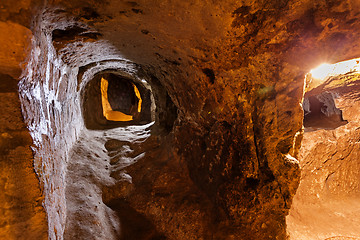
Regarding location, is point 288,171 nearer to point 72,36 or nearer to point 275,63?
point 275,63

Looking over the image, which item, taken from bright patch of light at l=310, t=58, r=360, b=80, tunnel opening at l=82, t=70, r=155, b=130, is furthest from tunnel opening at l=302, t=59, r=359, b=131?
tunnel opening at l=82, t=70, r=155, b=130

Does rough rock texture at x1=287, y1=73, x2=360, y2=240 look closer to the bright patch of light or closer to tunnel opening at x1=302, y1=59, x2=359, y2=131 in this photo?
tunnel opening at x1=302, y1=59, x2=359, y2=131

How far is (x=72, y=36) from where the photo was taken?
233cm

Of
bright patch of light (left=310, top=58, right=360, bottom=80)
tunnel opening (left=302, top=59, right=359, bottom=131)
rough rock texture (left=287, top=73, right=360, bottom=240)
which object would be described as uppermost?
bright patch of light (left=310, top=58, right=360, bottom=80)

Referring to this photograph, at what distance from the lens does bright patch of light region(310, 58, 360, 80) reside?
10.1 ft

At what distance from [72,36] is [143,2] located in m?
1.09

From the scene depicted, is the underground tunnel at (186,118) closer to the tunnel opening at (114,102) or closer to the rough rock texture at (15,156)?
the rough rock texture at (15,156)

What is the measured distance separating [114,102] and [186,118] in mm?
10850

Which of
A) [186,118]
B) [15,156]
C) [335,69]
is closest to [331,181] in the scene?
[335,69]

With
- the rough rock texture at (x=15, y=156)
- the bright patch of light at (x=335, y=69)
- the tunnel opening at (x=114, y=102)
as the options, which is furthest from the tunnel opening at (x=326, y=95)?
the tunnel opening at (x=114, y=102)

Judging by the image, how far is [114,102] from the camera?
44.3 ft

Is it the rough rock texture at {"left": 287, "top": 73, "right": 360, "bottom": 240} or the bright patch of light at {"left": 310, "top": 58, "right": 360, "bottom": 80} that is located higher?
the bright patch of light at {"left": 310, "top": 58, "right": 360, "bottom": 80}

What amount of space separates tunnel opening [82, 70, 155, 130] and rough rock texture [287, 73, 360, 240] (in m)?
5.27

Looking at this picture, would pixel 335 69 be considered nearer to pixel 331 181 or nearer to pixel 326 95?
pixel 326 95
